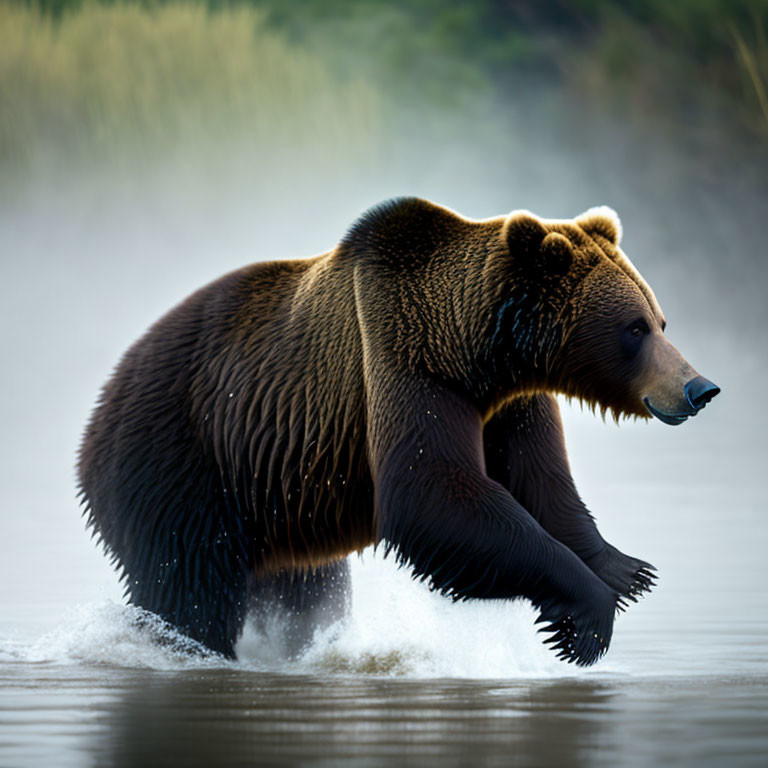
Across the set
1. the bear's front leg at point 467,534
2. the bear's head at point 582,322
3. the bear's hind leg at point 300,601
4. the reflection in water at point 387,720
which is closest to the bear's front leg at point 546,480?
the bear's head at point 582,322

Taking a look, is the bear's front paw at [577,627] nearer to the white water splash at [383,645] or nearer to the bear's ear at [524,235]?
the white water splash at [383,645]

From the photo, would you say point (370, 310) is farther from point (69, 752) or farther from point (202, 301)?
point (69, 752)

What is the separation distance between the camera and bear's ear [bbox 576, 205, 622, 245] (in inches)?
313

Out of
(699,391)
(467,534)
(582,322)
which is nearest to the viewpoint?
(467,534)

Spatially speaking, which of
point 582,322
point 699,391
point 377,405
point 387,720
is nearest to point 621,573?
point 699,391

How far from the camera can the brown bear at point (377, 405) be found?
7328 mm

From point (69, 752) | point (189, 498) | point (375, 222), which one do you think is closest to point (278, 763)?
point (69, 752)

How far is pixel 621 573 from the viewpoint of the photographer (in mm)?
7992

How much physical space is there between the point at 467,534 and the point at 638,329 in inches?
53.6

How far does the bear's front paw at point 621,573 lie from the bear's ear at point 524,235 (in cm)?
162

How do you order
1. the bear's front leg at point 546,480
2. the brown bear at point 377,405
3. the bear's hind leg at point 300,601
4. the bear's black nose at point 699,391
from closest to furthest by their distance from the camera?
the bear's black nose at point 699,391, the brown bear at point 377,405, the bear's front leg at point 546,480, the bear's hind leg at point 300,601

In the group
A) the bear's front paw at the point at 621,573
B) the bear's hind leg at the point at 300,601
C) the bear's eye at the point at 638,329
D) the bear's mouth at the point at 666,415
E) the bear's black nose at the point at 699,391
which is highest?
the bear's eye at the point at 638,329

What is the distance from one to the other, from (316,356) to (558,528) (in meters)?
1.51

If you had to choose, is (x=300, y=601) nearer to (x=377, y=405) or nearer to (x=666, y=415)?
(x=377, y=405)
